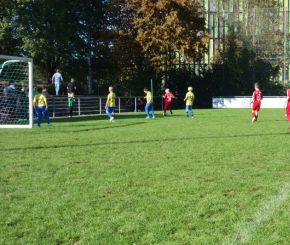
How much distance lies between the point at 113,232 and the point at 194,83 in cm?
4220

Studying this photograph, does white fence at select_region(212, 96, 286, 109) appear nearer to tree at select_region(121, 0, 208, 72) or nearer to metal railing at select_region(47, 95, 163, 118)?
tree at select_region(121, 0, 208, 72)

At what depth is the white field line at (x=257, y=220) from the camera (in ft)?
14.4

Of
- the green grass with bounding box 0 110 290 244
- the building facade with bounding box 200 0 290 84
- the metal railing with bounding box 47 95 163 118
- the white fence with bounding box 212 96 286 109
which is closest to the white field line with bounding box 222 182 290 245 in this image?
the green grass with bounding box 0 110 290 244

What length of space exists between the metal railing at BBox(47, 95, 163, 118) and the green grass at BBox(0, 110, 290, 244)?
736 inches

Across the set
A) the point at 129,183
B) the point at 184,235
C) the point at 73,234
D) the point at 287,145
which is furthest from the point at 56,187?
the point at 287,145

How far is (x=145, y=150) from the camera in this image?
11.1 meters

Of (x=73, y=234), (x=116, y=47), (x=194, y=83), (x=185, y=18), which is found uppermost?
(x=185, y=18)

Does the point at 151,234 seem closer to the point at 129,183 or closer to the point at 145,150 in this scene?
the point at 129,183

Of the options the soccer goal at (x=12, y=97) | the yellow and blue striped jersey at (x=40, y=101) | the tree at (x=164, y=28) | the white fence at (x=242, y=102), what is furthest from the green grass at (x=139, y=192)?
the white fence at (x=242, y=102)

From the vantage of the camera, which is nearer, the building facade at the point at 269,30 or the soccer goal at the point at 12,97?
the soccer goal at the point at 12,97

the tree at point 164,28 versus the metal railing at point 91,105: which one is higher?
the tree at point 164,28

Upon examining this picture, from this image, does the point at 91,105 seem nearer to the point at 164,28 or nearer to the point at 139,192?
the point at 164,28

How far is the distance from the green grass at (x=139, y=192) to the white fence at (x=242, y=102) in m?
32.2

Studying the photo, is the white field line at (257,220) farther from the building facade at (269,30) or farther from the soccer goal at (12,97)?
the building facade at (269,30)
